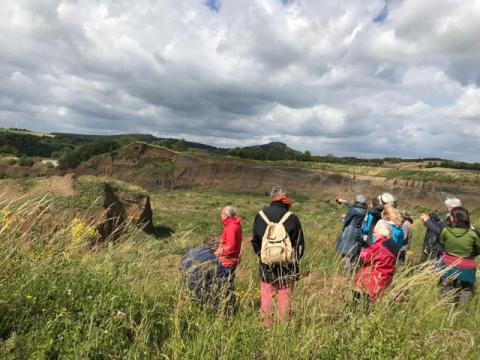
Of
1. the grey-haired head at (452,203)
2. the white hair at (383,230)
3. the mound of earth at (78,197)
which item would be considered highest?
the grey-haired head at (452,203)

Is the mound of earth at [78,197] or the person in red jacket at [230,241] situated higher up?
the person in red jacket at [230,241]

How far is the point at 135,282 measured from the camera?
12.6ft

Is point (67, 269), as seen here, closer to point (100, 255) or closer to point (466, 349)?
point (100, 255)

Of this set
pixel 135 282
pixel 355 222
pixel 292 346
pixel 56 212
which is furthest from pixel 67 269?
pixel 56 212

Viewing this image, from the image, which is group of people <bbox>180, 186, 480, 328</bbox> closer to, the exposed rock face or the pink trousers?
the pink trousers

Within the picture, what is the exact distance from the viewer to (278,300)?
3.87 m

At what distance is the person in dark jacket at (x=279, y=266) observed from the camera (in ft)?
13.6

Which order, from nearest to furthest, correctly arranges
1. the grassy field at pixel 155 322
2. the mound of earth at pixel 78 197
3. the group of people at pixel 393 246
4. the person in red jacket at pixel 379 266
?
the grassy field at pixel 155 322 → the person in red jacket at pixel 379 266 → the group of people at pixel 393 246 → the mound of earth at pixel 78 197

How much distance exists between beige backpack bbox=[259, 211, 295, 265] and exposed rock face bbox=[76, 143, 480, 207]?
155 feet

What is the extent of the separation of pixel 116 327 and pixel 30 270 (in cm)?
92

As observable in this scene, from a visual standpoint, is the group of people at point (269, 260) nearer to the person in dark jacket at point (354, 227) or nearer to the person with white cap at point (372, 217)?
the person in dark jacket at point (354, 227)

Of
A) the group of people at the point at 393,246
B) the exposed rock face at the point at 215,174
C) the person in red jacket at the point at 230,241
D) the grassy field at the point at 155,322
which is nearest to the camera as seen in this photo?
the grassy field at the point at 155,322

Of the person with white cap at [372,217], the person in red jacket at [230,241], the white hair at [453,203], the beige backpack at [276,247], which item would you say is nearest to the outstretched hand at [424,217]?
the white hair at [453,203]

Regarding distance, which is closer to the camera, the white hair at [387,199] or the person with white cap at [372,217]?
the white hair at [387,199]
